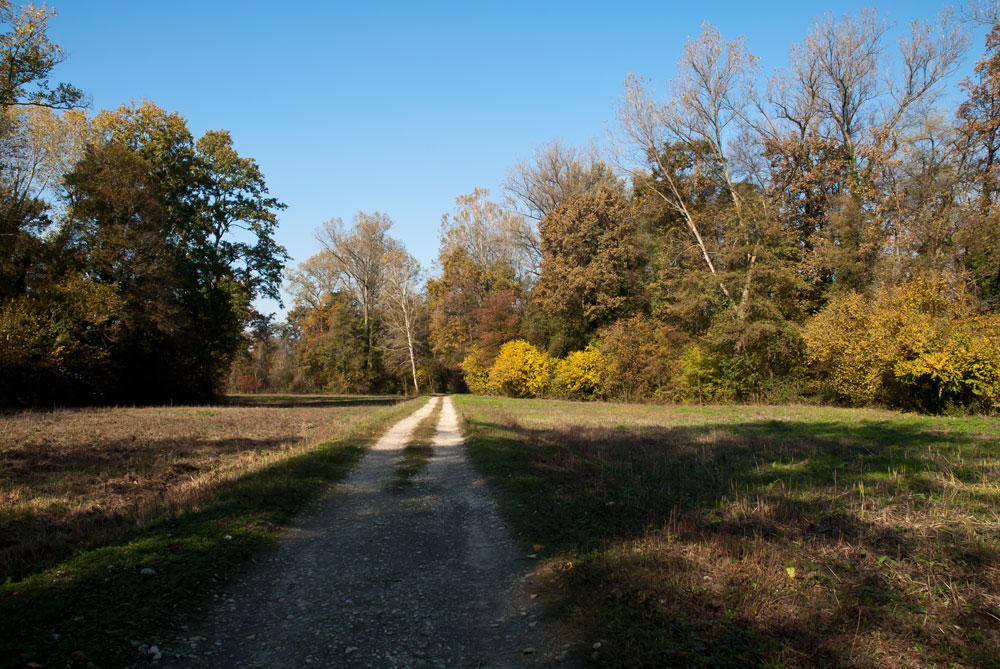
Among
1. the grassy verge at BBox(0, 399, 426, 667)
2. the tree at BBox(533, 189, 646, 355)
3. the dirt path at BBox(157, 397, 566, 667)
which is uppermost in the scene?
the tree at BBox(533, 189, 646, 355)

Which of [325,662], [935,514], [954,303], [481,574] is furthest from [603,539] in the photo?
[954,303]

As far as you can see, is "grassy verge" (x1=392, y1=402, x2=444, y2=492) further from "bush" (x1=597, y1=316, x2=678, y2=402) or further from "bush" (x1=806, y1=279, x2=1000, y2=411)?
"bush" (x1=597, y1=316, x2=678, y2=402)

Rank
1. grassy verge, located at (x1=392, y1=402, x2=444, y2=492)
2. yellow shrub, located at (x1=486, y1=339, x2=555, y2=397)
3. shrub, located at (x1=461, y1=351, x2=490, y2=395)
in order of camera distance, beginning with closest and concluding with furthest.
A: grassy verge, located at (x1=392, y1=402, x2=444, y2=492), yellow shrub, located at (x1=486, y1=339, x2=555, y2=397), shrub, located at (x1=461, y1=351, x2=490, y2=395)

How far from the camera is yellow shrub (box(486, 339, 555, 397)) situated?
4303 centimetres

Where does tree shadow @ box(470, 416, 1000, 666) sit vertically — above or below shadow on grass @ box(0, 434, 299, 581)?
below

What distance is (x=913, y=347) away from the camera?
20.2 m

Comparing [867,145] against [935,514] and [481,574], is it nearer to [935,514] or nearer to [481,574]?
[935,514]

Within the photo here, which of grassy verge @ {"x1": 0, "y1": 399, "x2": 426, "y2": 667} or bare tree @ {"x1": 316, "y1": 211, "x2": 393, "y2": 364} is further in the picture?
bare tree @ {"x1": 316, "y1": 211, "x2": 393, "y2": 364}

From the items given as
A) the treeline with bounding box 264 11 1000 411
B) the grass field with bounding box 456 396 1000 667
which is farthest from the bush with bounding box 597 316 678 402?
the grass field with bounding box 456 396 1000 667

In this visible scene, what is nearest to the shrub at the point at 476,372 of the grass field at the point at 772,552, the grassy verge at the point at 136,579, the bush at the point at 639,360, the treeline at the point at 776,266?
the treeline at the point at 776,266

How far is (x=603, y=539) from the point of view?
6.02 metres

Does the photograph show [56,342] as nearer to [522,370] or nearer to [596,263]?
[522,370]

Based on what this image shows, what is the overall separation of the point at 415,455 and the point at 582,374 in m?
26.8

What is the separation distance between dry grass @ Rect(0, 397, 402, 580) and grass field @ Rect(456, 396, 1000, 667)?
17.0 feet
